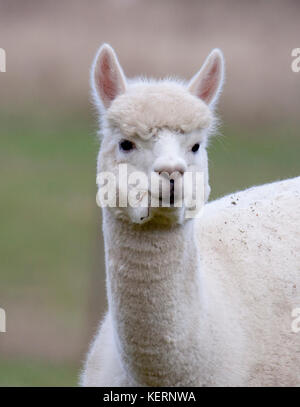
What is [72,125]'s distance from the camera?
25250 mm

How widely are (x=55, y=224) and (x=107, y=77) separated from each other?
1305cm

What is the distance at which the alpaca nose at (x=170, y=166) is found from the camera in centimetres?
485

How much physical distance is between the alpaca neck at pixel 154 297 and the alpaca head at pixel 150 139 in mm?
126

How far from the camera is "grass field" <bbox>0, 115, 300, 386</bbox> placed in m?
13.4

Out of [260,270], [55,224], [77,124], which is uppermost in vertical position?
[260,270]

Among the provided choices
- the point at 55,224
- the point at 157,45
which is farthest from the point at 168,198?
the point at 157,45

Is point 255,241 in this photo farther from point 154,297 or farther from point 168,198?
point 168,198

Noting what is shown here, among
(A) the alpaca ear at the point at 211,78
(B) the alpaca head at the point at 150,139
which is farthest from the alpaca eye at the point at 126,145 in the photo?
(A) the alpaca ear at the point at 211,78

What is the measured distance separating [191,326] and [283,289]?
30.5 inches

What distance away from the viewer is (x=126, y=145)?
5.14 meters

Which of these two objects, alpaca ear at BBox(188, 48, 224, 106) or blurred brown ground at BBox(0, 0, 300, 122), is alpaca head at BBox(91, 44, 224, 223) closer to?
alpaca ear at BBox(188, 48, 224, 106)
